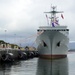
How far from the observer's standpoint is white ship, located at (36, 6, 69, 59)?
78750 millimetres

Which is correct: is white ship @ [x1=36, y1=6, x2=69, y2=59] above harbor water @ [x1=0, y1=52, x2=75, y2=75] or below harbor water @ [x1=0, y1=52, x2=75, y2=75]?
above

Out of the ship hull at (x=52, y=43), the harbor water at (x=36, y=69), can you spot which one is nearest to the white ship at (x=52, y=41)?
the ship hull at (x=52, y=43)

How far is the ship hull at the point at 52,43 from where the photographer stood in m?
Result: 78.6

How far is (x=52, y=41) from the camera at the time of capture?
3083 inches

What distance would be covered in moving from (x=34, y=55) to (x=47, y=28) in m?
26.2

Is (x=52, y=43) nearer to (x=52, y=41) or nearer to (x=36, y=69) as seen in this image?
(x=52, y=41)

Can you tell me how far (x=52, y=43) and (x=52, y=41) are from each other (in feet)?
1.76

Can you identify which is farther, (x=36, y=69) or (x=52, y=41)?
(x=52, y=41)

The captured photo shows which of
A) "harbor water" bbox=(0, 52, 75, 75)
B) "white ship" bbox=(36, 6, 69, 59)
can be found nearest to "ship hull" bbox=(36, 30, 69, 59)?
"white ship" bbox=(36, 6, 69, 59)

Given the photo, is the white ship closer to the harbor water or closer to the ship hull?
the ship hull

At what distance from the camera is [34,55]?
105 m

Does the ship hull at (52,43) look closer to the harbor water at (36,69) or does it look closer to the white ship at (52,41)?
the white ship at (52,41)

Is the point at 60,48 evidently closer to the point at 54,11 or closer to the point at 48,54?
the point at 48,54

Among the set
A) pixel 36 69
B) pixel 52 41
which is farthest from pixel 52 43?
pixel 36 69
